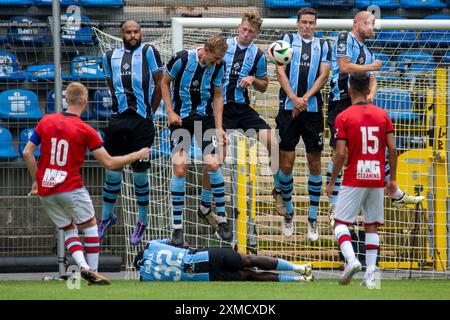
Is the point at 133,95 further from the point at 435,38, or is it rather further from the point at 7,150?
the point at 435,38

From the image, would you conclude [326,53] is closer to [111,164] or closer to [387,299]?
[111,164]

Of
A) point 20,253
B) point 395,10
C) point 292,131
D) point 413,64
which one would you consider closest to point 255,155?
point 292,131

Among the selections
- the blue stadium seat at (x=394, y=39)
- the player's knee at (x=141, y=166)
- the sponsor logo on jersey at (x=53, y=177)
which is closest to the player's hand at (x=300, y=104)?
the player's knee at (x=141, y=166)

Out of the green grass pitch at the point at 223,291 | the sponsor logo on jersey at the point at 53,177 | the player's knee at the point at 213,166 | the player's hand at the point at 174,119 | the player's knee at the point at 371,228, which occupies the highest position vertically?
the player's hand at the point at 174,119

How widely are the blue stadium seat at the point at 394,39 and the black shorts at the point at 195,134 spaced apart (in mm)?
3148

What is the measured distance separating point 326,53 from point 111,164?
13.1 feet

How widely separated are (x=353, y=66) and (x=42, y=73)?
5.05 m

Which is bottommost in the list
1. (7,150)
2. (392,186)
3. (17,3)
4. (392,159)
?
(392,186)

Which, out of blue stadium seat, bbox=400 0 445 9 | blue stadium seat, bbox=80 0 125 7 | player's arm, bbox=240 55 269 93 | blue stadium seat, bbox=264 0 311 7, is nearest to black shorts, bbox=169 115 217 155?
player's arm, bbox=240 55 269 93

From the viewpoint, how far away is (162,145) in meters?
13.6

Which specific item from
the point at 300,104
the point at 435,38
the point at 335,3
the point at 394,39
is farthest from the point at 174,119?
the point at 335,3

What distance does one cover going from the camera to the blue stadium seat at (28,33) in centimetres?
1538

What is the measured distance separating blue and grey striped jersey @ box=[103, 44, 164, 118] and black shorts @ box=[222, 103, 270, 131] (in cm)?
100

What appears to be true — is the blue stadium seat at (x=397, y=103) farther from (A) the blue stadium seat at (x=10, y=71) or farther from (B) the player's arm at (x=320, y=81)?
(A) the blue stadium seat at (x=10, y=71)
